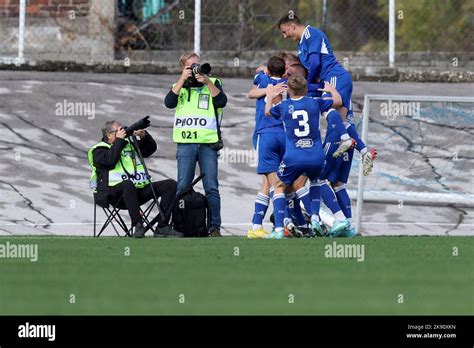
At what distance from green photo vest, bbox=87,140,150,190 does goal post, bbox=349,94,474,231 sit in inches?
160

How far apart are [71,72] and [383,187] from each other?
24.7ft

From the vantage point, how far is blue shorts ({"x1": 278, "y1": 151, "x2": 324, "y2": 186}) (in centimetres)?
1620

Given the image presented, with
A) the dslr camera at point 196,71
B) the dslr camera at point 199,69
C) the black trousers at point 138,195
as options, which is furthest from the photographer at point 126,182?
the dslr camera at point 199,69

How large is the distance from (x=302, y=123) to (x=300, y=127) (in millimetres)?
49

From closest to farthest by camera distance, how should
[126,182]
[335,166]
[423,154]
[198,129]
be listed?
[335,166] < [126,182] < [198,129] < [423,154]

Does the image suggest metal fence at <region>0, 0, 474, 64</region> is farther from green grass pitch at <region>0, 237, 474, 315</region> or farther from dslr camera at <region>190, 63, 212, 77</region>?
green grass pitch at <region>0, 237, 474, 315</region>

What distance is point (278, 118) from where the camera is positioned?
1653cm

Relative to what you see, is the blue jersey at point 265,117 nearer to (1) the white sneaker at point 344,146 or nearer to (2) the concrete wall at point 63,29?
(1) the white sneaker at point 344,146

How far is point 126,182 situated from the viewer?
56.7 feet

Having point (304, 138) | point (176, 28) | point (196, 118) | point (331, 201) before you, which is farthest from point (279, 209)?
point (176, 28)

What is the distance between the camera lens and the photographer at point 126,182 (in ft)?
56.5

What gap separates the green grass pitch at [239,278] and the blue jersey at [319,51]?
2.15 metres

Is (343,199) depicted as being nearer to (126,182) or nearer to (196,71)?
(196,71)

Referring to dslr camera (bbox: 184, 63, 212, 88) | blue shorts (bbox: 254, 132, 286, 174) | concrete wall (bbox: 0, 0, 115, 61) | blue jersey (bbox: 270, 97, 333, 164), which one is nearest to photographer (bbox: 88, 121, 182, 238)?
dslr camera (bbox: 184, 63, 212, 88)
